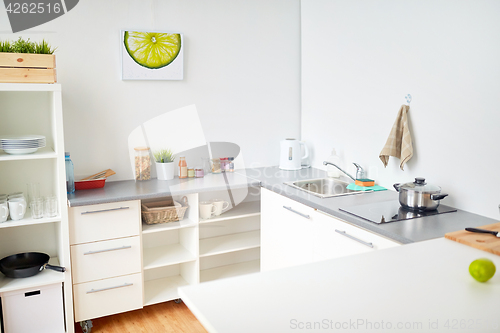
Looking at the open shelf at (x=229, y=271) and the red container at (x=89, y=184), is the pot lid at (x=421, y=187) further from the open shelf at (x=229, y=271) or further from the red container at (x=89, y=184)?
the red container at (x=89, y=184)

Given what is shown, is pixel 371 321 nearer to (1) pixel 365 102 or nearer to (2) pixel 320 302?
(2) pixel 320 302

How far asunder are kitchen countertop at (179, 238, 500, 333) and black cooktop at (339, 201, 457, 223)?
0.66 metres

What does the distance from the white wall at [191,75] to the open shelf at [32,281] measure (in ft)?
2.25

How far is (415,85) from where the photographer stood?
2566 millimetres

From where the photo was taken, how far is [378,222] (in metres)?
2.07

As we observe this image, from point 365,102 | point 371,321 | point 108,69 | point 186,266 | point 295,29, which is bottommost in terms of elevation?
point 186,266

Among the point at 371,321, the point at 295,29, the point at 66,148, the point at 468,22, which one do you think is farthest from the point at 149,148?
the point at 371,321

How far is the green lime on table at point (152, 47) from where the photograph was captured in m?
2.95

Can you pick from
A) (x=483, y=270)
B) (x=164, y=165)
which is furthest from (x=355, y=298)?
(x=164, y=165)

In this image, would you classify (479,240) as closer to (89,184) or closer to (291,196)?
(291,196)

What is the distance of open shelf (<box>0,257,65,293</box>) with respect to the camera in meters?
2.44

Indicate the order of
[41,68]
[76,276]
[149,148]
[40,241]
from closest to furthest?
[41,68], [76,276], [40,241], [149,148]

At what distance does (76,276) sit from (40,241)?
453 mm

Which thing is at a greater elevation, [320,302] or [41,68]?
[41,68]
